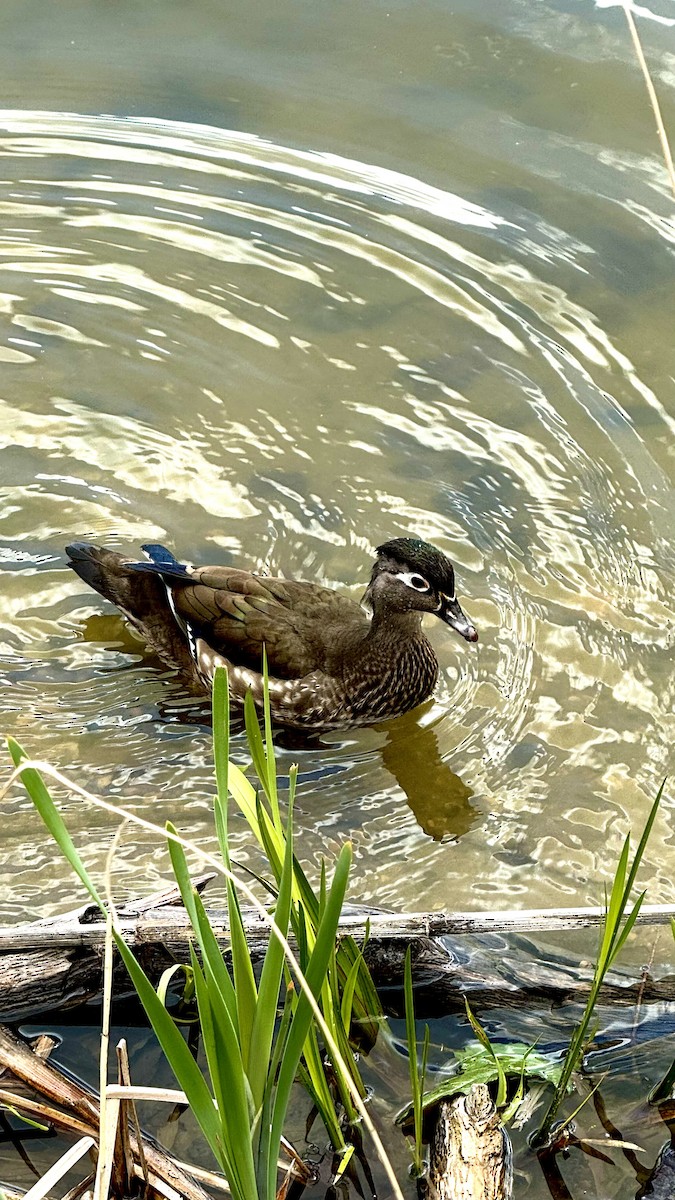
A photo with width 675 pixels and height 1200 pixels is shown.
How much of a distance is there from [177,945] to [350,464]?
290cm

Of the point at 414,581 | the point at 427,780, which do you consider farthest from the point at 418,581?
the point at 427,780

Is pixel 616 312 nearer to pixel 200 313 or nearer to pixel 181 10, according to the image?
pixel 200 313

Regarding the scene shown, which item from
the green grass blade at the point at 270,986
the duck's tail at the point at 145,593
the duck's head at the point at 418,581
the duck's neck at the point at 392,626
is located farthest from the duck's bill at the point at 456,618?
the green grass blade at the point at 270,986

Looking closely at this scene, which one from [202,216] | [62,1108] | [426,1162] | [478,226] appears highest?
[478,226]

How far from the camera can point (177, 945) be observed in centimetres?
331

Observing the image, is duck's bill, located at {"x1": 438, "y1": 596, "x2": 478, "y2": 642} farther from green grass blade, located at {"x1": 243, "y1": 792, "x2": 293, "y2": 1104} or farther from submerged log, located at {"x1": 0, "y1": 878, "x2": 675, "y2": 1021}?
green grass blade, located at {"x1": 243, "y1": 792, "x2": 293, "y2": 1104}

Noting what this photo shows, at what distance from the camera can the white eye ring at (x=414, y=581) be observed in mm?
4816

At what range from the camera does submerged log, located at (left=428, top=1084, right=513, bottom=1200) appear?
9.71 ft

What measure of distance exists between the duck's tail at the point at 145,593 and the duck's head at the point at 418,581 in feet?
2.51

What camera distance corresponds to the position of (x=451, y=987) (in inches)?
137

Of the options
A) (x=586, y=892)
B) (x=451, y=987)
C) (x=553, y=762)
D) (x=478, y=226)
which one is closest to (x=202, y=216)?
(x=478, y=226)

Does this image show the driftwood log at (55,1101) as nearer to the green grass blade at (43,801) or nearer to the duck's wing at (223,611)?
the green grass blade at (43,801)

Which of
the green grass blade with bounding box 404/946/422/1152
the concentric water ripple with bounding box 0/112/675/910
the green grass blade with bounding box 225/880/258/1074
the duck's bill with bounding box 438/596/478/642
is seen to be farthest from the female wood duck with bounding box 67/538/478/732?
the green grass blade with bounding box 225/880/258/1074

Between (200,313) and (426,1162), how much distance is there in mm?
4302
